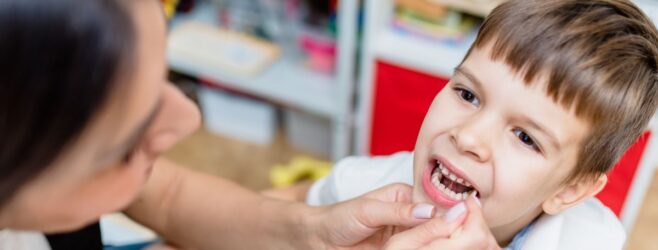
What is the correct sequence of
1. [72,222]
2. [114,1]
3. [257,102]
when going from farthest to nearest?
1. [257,102]
2. [72,222]
3. [114,1]

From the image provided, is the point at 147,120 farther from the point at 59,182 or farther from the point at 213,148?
the point at 213,148

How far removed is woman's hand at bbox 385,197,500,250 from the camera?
0.71m

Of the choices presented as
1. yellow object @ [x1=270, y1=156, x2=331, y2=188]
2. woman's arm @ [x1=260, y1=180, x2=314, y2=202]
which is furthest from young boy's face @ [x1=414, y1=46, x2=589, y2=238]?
yellow object @ [x1=270, y1=156, x2=331, y2=188]

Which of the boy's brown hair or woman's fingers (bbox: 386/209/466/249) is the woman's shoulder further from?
the boy's brown hair

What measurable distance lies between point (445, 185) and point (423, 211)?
8 centimetres

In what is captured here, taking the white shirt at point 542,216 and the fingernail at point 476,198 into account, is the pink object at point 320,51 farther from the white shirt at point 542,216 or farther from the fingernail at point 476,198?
the fingernail at point 476,198

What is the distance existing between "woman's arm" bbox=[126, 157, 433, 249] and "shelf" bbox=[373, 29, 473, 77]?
574mm

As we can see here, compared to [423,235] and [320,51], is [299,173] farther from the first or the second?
[423,235]

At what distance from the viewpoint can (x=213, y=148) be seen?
6.13 feet

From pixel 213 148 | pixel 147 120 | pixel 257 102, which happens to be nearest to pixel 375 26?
pixel 257 102

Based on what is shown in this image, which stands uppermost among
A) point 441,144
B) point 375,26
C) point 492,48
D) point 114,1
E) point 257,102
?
point 114,1

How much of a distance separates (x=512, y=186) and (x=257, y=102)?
3.76 feet

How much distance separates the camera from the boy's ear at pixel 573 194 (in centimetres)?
83

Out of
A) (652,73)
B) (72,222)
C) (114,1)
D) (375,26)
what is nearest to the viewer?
(114,1)
